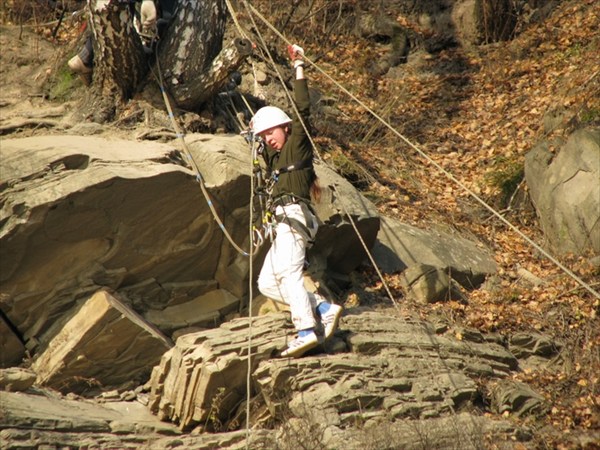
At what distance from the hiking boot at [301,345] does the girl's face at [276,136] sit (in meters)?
1.94

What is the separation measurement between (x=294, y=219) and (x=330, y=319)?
1.02 meters

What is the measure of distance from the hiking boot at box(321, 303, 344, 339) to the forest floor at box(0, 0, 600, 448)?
68.9 inches

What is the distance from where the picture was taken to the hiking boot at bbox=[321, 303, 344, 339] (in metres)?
8.20

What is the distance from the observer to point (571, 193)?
11523mm

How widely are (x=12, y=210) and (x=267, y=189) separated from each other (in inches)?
97.9

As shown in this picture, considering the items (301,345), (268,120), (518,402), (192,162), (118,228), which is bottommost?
(518,402)

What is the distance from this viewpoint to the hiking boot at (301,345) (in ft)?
26.1

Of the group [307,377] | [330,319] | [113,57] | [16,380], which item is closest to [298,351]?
[307,377]

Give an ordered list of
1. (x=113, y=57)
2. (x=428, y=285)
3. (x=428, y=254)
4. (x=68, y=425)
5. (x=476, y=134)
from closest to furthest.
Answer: (x=68, y=425) → (x=428, y=285) → (x=113, y=57) → (x=428, y=254) → (x=476, y=134)

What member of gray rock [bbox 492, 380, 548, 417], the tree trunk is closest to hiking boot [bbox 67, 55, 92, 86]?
the tree trunk

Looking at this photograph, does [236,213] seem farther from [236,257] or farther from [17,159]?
[17,159]

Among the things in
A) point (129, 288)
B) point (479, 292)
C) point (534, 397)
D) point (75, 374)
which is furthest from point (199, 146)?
point (534, 397)

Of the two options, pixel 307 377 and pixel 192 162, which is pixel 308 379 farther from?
pixel 192 162

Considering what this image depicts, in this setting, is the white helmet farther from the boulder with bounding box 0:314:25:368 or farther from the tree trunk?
the boulder with bounding box 0:314:25:368
